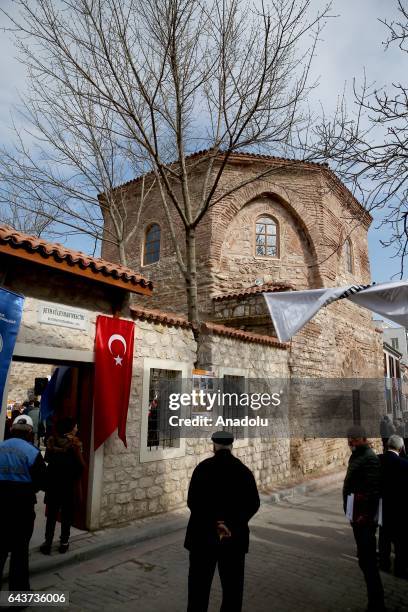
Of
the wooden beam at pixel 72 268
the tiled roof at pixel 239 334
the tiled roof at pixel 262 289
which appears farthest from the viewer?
the tiled roof at pixel 262 289

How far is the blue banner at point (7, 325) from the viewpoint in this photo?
5.05 m

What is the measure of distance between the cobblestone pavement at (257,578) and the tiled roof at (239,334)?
11.8ft

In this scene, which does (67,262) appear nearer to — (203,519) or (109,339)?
(109,339)

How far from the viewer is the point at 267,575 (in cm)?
486

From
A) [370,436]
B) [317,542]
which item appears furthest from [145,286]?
[370,436]

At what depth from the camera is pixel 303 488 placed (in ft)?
31.8

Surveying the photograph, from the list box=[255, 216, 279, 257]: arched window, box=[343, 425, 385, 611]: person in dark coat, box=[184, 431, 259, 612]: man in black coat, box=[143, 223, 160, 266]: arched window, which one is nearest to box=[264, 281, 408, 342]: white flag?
box=[343, 425, 385, 611]: person in dark coat

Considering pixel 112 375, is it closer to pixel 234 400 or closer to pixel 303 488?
pixel 234 400

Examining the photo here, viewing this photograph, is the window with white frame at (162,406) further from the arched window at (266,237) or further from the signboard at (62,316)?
the arched window at (266,237)

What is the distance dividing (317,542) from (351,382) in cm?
901

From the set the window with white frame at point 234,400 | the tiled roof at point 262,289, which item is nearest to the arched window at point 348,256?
the tiled roof at point 262,289

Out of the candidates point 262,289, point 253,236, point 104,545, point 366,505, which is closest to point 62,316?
point 104,545

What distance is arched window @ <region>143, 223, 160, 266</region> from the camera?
14883 mm

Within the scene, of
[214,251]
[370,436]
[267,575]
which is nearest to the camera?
[267,575]
